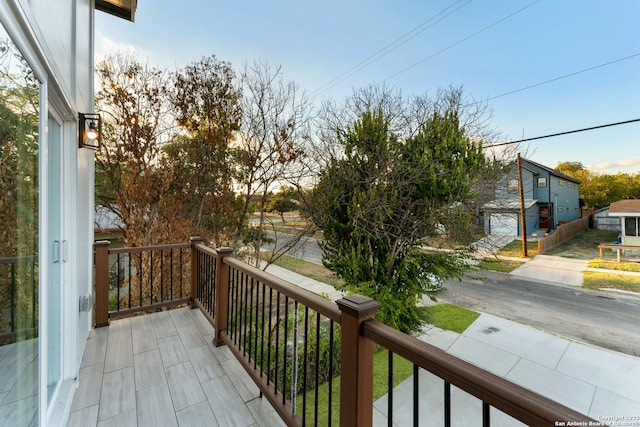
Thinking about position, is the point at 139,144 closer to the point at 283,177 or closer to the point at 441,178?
the point at 283,177

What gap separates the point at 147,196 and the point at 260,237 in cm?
245

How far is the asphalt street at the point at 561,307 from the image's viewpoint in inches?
198

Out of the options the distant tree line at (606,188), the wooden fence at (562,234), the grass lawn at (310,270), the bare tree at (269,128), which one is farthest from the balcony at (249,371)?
the distant tree line at (606,188)

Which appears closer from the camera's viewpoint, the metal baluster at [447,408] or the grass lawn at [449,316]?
the metal baluster at [447,408]

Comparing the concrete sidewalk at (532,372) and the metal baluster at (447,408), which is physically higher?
the metal baluster at (447,408)

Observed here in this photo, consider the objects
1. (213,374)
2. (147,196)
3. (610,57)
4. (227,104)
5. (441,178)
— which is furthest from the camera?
(610,57)

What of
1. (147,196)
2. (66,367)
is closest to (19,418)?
(66,367)

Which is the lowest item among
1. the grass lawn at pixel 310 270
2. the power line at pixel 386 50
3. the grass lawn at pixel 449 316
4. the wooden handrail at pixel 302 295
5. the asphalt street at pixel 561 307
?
the asphalt street at pixel 561 307

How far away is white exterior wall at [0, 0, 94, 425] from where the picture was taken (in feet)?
3.81

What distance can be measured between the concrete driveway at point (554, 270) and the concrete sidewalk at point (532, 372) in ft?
15.7

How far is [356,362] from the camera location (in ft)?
3.76

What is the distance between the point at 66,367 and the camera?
1.92 metres

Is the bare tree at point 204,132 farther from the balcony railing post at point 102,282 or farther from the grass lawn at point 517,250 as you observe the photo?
the grass lawn at point 517,250

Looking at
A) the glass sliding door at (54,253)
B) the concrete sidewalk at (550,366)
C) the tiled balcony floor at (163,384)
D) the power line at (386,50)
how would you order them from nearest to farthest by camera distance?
the glass sliding door at (54,253), the tiled balcony floor at (163,384), the concrete sidewalk at (550,366), the power line at (386,50)
